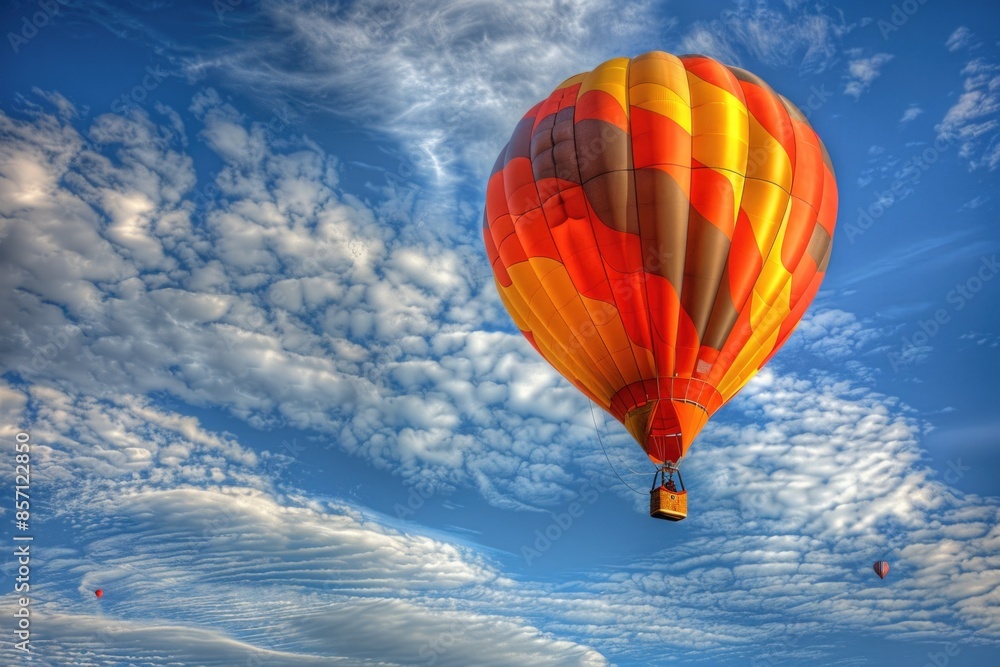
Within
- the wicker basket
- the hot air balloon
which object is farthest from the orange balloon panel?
the wicker basket

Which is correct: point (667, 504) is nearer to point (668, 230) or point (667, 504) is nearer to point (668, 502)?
point (668, 502)

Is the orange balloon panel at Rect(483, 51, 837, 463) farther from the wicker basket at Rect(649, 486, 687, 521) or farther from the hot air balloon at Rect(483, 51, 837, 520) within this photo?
the wicker basket at Rect(649, 486, 687, 521)

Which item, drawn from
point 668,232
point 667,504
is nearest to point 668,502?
point 667,504

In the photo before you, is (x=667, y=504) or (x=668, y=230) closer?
(x=667, y=504)

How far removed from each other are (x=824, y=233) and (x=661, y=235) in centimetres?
474

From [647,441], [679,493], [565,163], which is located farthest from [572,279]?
[679,493]

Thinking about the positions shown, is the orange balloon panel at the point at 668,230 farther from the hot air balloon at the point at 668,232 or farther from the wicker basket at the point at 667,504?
the wicker basket at the point at 667,504

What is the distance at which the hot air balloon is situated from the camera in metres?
17.4

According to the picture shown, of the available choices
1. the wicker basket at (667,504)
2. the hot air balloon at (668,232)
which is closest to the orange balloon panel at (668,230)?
the hot air balloon at (668,232)

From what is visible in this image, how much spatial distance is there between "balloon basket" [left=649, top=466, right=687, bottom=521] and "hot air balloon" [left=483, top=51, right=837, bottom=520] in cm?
5

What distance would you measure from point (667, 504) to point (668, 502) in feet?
0.18

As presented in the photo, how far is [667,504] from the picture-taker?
653 inches

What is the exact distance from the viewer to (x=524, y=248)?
19.1 meters

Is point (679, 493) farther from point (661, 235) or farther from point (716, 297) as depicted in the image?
point (661, 235)
